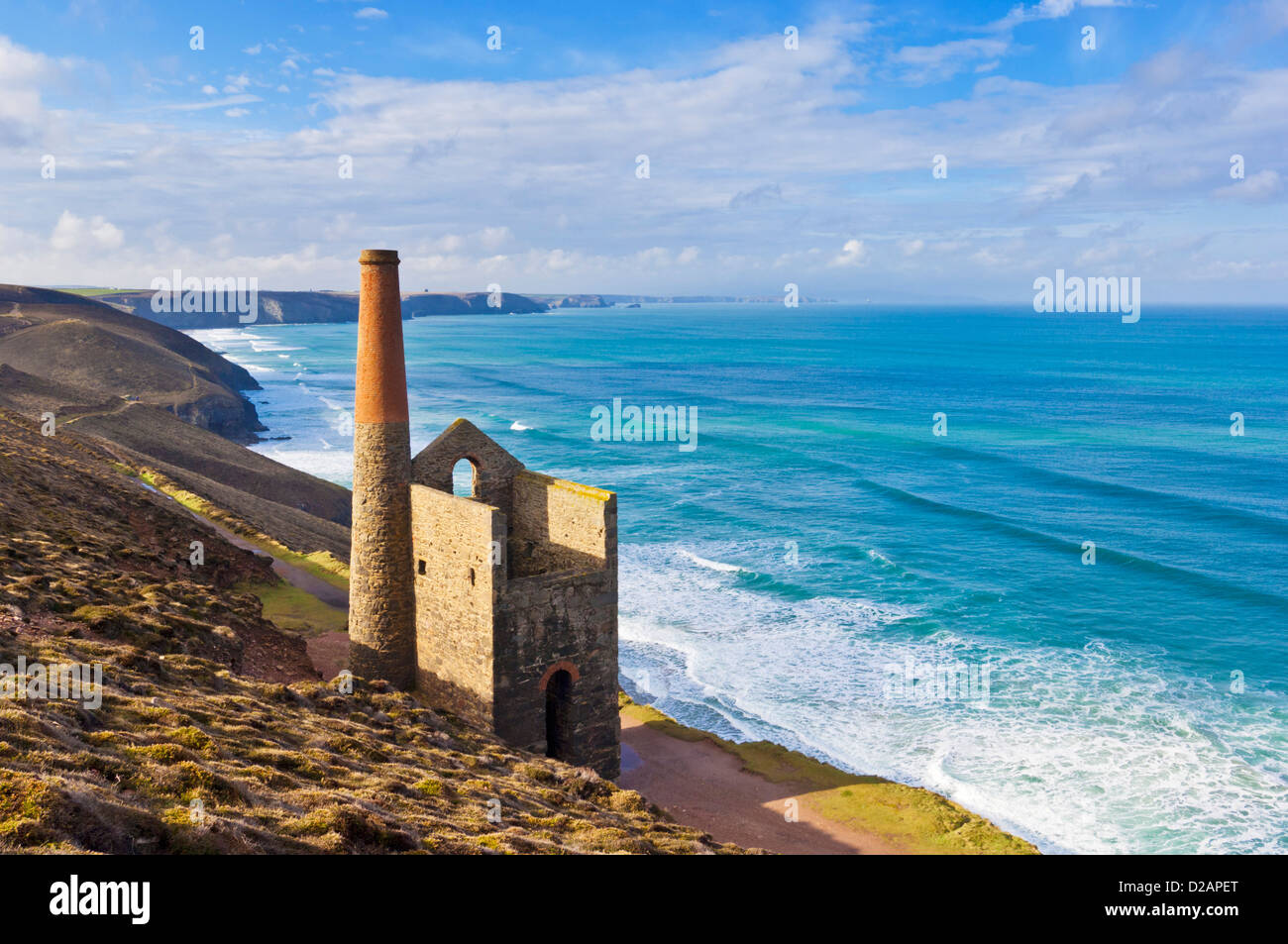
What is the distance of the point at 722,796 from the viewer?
2377 centimetres

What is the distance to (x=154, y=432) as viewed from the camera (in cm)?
6041

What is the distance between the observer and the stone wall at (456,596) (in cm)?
2086

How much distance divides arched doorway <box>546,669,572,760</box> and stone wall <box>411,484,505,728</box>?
196 cm

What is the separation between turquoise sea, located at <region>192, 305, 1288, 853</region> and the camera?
27.0 meters

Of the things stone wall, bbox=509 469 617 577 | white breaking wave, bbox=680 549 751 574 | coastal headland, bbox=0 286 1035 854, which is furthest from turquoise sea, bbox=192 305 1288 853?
stone wall, bbox=509 469 617 577

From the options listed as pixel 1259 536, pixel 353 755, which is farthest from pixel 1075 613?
pixel 353 755

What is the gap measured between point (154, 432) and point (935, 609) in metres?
49.4

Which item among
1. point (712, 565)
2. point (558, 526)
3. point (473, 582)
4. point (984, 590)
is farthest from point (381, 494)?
point (984, 590)

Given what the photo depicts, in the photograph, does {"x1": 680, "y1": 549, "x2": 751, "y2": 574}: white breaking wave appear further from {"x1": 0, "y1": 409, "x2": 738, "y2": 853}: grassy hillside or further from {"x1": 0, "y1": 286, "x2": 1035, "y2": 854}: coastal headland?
{"x1": 0, "y1": 409, "x2": 738, "y2": 853}: grassy hillside

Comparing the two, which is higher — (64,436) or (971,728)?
(64,436)

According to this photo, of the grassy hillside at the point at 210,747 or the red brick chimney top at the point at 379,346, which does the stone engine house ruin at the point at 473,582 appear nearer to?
the red brick chimney top at the point at 379,346

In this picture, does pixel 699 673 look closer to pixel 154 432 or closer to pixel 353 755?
pixel 353 755

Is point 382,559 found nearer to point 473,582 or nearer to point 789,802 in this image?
point 473,582

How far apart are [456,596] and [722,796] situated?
855 cm
